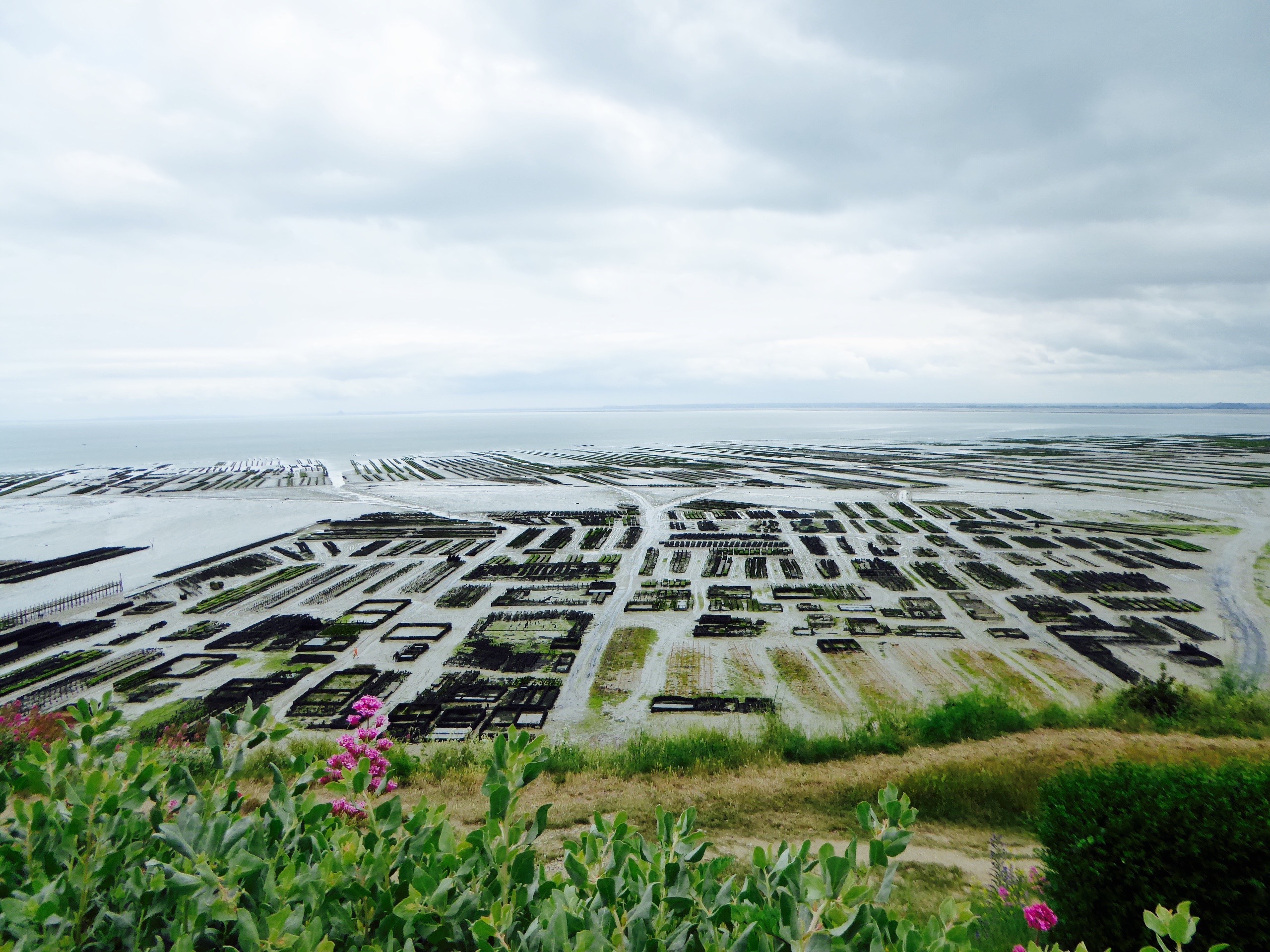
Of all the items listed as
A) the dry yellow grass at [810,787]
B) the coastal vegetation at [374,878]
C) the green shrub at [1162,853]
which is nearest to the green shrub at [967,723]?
the dry yellow grass at [810,787]

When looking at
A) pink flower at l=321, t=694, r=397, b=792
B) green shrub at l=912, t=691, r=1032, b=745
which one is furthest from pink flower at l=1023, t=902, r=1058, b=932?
green shrub at l=912, t=691, r=1032, b=745

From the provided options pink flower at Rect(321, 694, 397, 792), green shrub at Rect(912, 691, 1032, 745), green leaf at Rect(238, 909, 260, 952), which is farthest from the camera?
green shrub at Rect(912, 691, 1032, 745)

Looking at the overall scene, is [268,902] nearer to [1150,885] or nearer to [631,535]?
[1150,885]

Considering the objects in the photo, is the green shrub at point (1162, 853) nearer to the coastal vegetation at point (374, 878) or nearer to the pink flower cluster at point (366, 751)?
the coastal vegetation at point (374, 878)

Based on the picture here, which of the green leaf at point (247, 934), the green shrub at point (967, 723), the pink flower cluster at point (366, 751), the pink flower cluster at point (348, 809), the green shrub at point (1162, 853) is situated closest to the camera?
the green leaf at point (247, 934)

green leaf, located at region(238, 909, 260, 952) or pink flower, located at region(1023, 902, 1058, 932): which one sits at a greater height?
green leaf, located at region(238, 909, 260, 952)

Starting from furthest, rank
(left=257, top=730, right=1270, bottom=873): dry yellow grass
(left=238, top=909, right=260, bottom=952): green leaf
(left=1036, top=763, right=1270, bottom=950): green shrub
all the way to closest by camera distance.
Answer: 1. (left=257, top=730, right=1270, bottom=873): dry yellow grass
2. (left=1036, top=763, right=1270, bottom=950): green shrub
3. (left=238, top=909, right=260, bottom=952): green leaf

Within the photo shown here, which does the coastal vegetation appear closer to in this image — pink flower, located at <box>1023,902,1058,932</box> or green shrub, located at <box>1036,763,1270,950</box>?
pink flower, located at <box>1023,902,1058,932</box>
